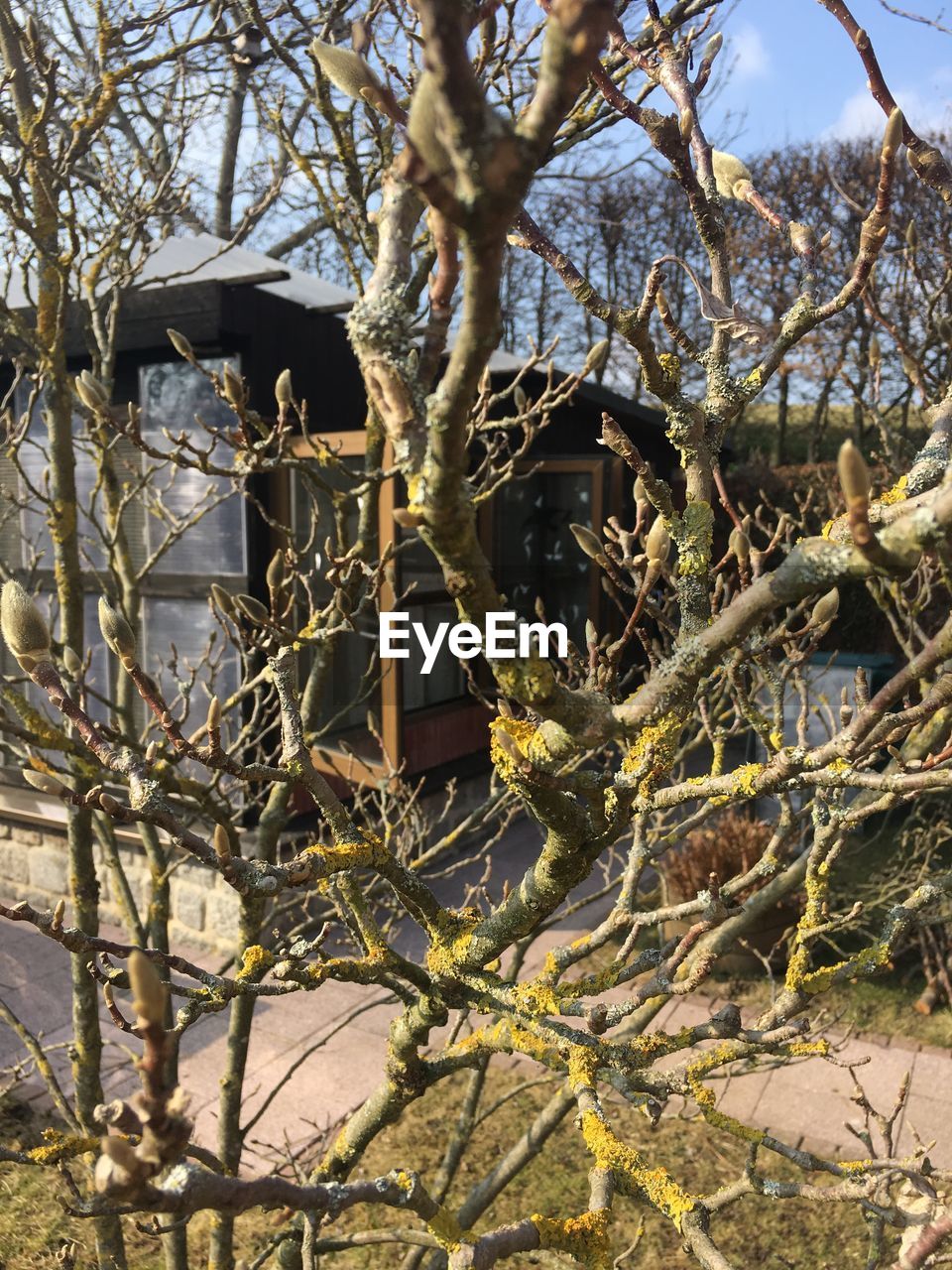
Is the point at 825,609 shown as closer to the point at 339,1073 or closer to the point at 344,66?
the point at 344,66

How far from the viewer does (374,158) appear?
2953 mm

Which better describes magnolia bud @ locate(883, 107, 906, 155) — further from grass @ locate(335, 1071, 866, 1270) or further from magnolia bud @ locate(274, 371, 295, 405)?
grass @ locate(335, 1071, 866, 1270)

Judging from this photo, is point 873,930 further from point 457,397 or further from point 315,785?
point 457,397

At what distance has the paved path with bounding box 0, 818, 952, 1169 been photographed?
421cm

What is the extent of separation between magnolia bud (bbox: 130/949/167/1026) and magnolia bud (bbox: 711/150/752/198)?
4.01 ft

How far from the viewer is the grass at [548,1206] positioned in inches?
136

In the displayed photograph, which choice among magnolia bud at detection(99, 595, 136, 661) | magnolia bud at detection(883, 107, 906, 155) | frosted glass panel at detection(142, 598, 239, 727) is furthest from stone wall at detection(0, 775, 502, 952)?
magnolia bud at detection(883, 107, 906, 155)

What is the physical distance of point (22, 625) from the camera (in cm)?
110

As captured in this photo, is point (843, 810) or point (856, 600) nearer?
point (843, 810)

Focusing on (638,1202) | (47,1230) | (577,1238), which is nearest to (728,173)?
(577,1238)

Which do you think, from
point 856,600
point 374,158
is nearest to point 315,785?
point 374,158

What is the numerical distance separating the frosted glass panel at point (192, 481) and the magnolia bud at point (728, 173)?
4.71m

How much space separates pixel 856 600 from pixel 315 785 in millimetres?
9503

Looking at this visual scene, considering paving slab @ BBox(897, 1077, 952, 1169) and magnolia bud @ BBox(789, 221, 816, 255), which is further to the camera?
paving slab @ BBox(897, 1077, 952, 1169)
